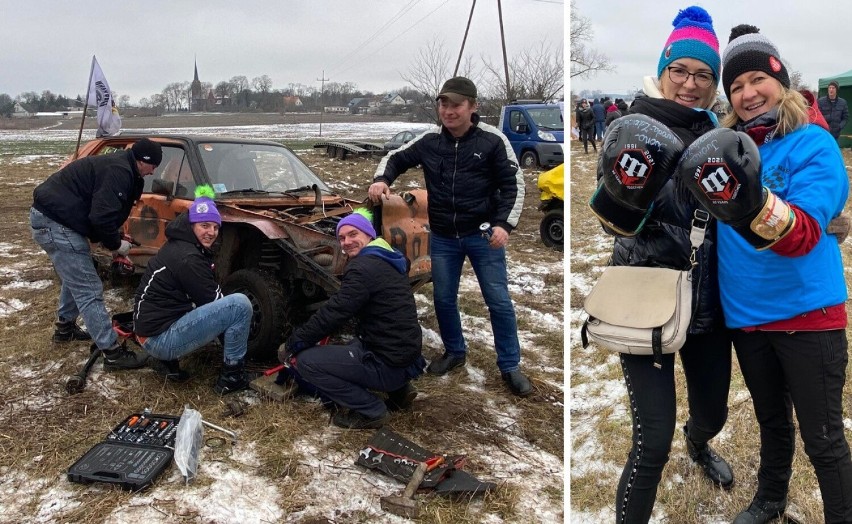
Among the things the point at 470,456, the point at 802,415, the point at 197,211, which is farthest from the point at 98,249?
the point at 802,415

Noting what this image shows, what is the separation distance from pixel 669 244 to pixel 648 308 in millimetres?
228

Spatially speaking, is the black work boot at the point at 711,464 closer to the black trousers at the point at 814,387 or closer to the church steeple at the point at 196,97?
the black trousers at the point at 814,387

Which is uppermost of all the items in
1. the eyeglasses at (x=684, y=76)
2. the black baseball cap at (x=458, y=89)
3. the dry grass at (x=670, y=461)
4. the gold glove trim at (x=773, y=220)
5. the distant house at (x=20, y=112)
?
the distant house at (x=20, y=112)

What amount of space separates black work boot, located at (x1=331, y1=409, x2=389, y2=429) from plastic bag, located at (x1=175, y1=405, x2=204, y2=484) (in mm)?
725

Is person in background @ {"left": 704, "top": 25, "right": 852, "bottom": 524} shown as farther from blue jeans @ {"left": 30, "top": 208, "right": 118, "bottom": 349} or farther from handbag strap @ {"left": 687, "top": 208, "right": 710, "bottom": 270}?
blue jeans @ {"left": 30, "top": 208, "right": 118, "bottom": 349}

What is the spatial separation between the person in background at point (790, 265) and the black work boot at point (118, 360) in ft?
12.0

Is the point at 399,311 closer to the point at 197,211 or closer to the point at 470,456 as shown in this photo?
the point at 470,456

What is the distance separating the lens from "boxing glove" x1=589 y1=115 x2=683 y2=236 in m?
1.82

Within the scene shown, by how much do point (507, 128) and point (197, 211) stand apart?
45.6 ft

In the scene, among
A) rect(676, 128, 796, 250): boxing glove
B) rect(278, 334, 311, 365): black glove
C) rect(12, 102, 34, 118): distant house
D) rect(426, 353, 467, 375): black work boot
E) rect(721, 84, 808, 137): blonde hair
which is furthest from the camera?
rect(12, 102, 34, 118): distant house

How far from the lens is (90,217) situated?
13.8ft

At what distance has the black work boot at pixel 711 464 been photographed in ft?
9.29

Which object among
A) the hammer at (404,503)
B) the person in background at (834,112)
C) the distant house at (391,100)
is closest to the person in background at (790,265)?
the hammer at (404,503)

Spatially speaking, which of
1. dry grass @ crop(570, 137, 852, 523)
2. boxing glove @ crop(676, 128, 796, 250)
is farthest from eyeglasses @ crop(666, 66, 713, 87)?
dry grass @ crop(570, 137, 852, 523)
